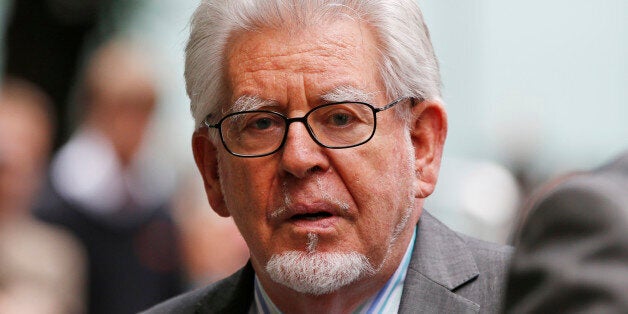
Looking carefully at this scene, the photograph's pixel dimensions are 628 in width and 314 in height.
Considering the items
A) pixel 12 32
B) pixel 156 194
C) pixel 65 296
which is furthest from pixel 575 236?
pixel 12 32

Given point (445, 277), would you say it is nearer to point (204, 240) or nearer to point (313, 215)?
point (313, 215)

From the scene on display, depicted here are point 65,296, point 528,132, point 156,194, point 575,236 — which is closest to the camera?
point 575,236

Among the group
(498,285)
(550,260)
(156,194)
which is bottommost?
(156,194)

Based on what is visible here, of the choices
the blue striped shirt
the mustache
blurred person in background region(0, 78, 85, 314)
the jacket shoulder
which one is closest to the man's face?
the mustache

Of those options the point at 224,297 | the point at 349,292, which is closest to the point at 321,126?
the point at 349,292

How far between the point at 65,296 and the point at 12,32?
407 centimetres

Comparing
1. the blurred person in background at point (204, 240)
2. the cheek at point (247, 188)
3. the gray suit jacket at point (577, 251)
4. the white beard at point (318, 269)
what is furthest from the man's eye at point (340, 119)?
the blurred person in background at point (204, 240)

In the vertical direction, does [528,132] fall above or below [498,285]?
below

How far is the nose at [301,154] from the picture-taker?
3.82 m

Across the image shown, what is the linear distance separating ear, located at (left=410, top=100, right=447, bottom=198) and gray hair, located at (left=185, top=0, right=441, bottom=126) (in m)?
0.04

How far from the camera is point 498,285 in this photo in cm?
410

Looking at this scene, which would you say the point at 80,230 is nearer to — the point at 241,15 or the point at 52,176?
the point at 52,176

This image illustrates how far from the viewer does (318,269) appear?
387 centimetres

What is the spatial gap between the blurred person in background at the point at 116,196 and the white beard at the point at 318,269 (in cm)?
304
